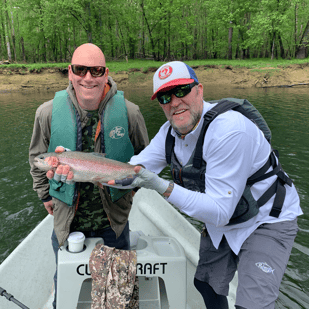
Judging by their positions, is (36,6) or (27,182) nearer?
(27,182)

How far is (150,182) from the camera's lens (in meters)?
2.37

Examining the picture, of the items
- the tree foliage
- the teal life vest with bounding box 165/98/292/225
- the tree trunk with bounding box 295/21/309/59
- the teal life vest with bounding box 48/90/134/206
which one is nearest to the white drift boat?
the teal life vest with bounding box 48/90/134/206

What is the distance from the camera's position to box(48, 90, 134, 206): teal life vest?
9.44 ft

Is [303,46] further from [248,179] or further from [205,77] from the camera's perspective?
[248,179]

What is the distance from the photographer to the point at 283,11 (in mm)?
39188

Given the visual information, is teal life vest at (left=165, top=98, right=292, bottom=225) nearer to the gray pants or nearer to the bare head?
the gray pants

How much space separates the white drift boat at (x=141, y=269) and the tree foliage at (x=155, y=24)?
39.1 m

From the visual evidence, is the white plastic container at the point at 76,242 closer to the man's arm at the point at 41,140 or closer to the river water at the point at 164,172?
the man's arm at the point at 41,140

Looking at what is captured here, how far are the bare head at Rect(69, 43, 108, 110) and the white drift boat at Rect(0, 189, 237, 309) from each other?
164 centimetres

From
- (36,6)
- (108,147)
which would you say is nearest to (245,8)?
(36,6)

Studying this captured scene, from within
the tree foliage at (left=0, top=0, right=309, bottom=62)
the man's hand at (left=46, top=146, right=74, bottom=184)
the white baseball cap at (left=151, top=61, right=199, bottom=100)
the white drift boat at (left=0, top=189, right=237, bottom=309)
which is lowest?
the white drift boat at (left=0, top=189, right=237, bottom=309)

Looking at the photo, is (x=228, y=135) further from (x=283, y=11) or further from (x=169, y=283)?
(x=283, y=11)

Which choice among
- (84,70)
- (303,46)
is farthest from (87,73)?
(303,46)

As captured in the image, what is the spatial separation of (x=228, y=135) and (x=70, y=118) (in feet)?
5.40
